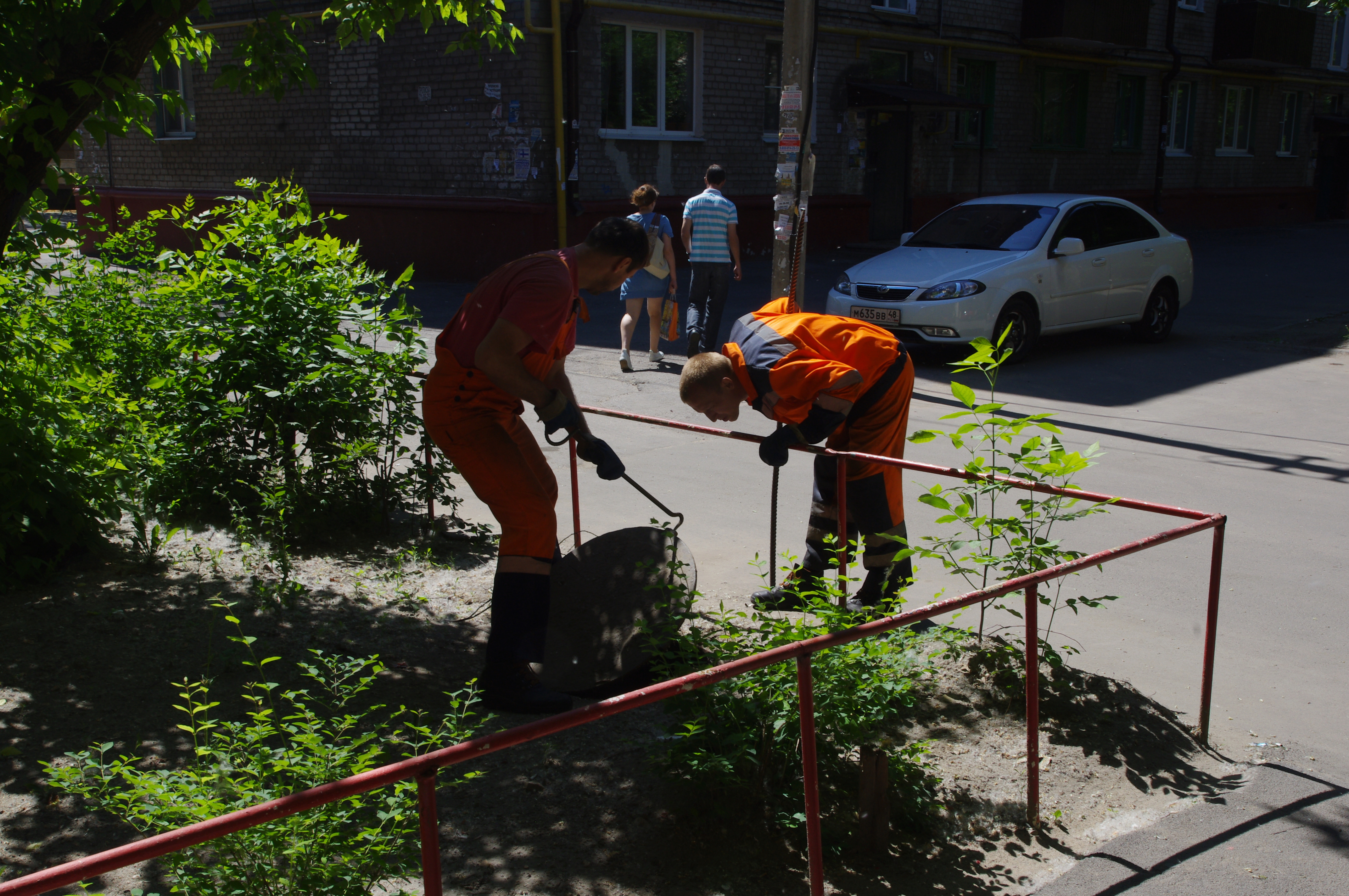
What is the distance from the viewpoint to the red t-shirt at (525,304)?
361 cm

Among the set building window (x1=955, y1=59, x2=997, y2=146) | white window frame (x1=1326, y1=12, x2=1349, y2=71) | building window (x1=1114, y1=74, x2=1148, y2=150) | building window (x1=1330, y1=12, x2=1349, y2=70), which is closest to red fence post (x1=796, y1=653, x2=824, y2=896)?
building window (x1=955, y1=59, x2=997, y2=146)

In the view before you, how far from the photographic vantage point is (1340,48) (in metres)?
31.9

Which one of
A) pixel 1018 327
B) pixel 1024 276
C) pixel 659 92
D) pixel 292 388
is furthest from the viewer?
pixel 659 92

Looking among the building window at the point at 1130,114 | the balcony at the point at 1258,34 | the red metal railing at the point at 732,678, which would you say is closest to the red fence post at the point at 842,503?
the red metal railing at the point at 732,678

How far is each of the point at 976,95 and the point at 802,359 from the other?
2084 cm

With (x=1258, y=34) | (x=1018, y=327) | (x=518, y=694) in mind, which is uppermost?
(x=1258, y=34)

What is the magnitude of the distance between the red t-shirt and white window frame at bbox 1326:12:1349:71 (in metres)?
34.9

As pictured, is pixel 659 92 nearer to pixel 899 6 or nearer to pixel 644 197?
pixel 899 6

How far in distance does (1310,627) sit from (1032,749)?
7.26 feet

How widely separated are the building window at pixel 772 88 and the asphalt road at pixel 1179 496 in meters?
7.19

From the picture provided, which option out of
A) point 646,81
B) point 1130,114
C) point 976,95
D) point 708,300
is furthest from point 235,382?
point 1130,114

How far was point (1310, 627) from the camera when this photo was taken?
15.5 feet

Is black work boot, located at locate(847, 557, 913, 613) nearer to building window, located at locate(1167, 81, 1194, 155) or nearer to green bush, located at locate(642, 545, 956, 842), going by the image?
green bush, located at locate(642, 545, 956, 842)

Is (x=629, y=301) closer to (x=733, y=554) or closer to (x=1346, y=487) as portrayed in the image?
(x=733, y=554)
